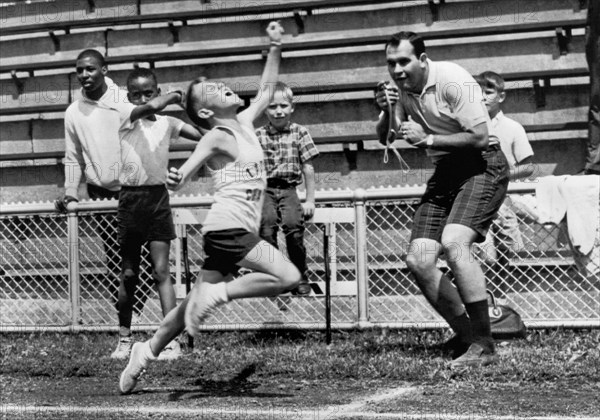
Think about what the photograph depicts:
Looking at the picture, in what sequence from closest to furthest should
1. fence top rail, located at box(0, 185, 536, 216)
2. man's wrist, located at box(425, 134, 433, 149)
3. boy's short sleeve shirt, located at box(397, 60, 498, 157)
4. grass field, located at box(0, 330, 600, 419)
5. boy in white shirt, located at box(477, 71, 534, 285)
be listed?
grass field, located at box(0, 330, 600, 419) → man's wrist, located at box(425, 134, 433, 149) → boy's short sleeve shirt, located at box(397, 60, 498, 157) → boy in white shirt, located at box(477, 71, 534, 285) → fence top rail, located at box(0, 185, 536, 216)

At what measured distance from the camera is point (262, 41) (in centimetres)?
1125

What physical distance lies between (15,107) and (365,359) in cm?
648

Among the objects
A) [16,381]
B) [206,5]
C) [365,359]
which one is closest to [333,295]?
[365,359]

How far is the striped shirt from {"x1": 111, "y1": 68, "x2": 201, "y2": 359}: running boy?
31.3 inches

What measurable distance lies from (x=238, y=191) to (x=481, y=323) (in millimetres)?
1647

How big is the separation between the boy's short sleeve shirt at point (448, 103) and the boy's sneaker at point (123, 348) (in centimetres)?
241

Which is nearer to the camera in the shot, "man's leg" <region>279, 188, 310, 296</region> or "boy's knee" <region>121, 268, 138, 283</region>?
"boy's knee" <region>121, 268, 138, 283</region>

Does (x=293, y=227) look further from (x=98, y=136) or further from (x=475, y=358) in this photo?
(x=475, y=358)

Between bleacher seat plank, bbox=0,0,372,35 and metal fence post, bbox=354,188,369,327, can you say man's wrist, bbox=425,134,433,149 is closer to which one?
metal fence post, bbox=354,188,369,327

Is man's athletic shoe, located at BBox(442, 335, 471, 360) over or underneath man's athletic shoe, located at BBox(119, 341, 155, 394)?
underneath

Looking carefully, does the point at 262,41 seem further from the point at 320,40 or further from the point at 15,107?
the point at 15,107

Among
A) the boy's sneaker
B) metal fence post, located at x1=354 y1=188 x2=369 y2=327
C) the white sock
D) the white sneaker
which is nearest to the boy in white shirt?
metal fence post, located at x1=354 y1=188 x2=369 y2=327

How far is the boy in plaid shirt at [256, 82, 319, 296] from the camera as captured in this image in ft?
25.3

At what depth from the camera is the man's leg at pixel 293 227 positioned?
7711mm
